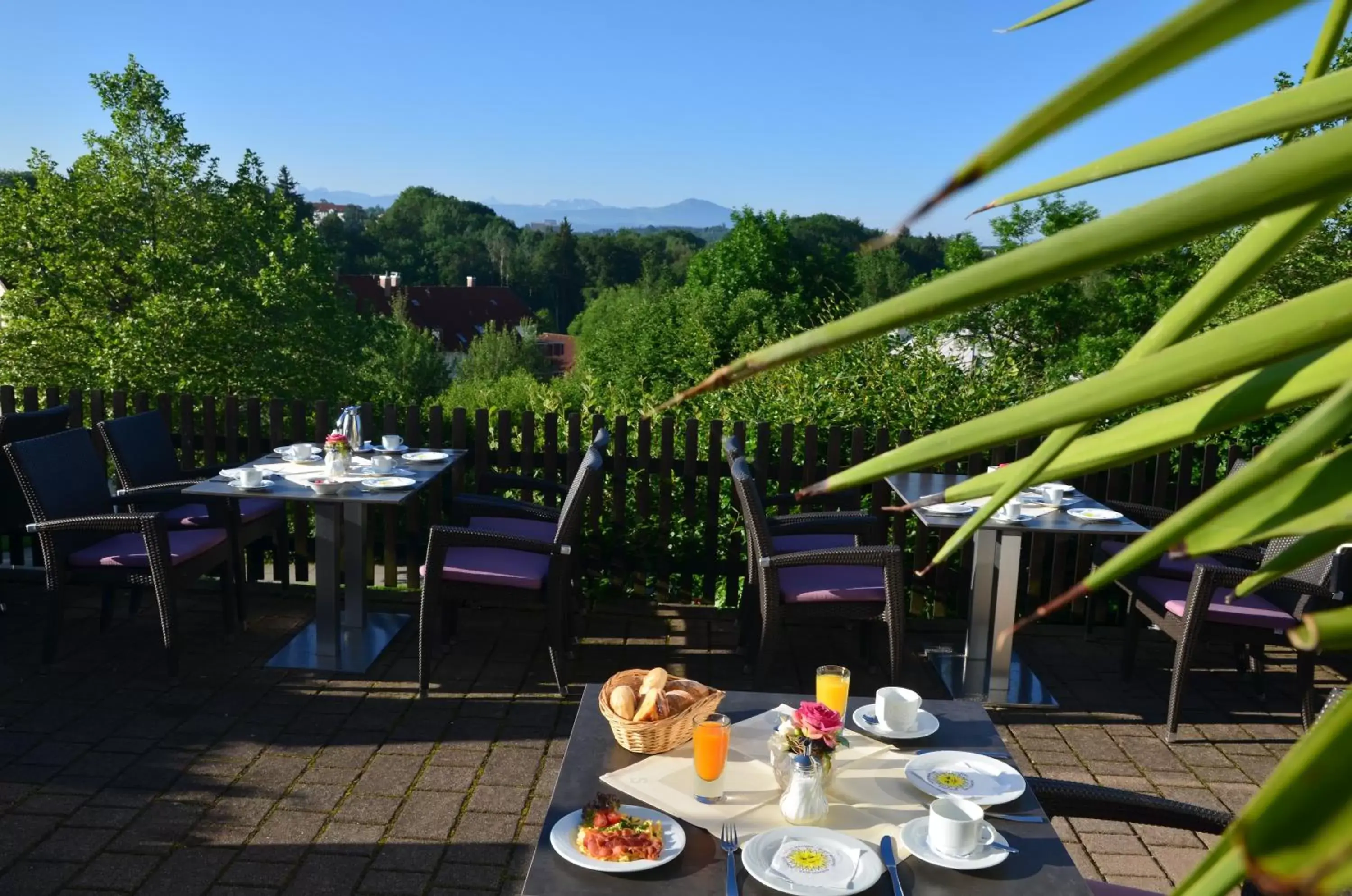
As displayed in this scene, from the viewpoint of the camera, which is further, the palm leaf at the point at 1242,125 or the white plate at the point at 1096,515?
the white plate at the point at 1096,515

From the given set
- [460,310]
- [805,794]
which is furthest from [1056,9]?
[460,310]

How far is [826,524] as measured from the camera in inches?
229

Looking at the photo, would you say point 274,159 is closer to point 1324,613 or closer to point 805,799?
point 805,799

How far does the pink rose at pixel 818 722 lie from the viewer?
267 centimetres

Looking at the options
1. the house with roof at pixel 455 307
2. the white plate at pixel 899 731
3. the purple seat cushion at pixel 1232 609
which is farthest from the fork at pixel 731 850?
the house with roof at pixel 455 307

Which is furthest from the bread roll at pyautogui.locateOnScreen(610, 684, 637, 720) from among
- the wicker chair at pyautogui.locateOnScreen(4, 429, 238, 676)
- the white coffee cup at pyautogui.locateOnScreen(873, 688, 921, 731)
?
the wicker chair at pyautogui.locateOnScreen(4, 429, 238, 676)

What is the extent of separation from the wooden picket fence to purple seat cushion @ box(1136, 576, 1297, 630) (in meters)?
1.04

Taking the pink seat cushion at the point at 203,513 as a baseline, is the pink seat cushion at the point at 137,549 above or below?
below

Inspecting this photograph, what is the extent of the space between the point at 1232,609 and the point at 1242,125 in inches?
216

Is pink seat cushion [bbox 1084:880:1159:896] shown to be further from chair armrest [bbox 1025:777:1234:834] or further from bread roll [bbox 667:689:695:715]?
bread roll [bbox 667:689:695:715]

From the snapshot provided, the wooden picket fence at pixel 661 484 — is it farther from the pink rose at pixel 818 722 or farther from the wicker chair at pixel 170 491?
the pink rose at pixel 818 722

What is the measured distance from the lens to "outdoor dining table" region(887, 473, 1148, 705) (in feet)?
17.4

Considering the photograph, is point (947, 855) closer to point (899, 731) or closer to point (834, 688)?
point (899, 731)

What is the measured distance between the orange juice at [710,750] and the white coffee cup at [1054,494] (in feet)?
11.2
